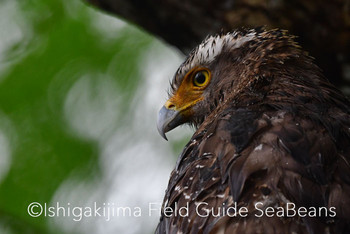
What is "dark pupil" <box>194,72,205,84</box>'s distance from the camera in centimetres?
491

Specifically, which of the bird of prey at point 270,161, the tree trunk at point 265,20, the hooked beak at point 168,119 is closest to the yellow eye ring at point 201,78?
the hooked beak at point 168,119

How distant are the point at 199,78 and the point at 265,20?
0.62 metres

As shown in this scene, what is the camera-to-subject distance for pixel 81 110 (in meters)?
7.27

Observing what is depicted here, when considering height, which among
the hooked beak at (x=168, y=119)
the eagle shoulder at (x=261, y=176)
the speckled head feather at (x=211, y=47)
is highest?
the speckled head feather at (x=211, y=47)

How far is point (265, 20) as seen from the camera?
4.98 metres

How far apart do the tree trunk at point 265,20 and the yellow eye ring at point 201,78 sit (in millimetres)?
352

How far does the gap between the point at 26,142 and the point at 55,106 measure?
19.2 inches

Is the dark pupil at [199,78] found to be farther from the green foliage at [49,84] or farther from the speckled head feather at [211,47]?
the green foliage at [49,84]

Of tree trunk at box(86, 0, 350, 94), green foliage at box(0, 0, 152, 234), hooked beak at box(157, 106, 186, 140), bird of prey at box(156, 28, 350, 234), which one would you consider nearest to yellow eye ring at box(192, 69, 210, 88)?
hooked beak at box(157, 106, 186, 140)

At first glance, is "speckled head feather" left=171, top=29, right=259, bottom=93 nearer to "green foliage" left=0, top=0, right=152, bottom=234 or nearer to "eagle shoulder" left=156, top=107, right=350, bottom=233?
"eagle shoulder" left=156, top=107, right=350, bottom=233

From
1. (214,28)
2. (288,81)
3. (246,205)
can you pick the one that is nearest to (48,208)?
(214,28)

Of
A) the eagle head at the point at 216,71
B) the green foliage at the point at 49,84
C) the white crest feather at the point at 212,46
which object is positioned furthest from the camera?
the green foliage at the point at 49,84

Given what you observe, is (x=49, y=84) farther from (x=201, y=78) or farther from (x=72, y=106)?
(x=201, y=78)

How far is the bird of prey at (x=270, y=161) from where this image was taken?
10.3 ft
